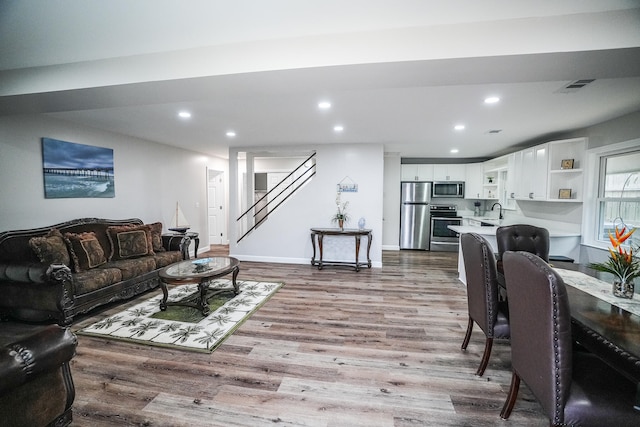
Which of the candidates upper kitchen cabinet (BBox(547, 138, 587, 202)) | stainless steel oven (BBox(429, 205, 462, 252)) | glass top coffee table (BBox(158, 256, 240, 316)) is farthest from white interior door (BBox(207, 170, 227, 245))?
upper kitchen cabinet (BBox(547, 138, 587, 202))

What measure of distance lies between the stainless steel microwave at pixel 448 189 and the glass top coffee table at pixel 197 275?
564 cm

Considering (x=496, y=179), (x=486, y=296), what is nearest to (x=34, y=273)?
(x=486, y=296)

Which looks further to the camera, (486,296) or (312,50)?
(486,296)

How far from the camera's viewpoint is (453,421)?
1723 mm

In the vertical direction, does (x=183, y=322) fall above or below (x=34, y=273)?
below

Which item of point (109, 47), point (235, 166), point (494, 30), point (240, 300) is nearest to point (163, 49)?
point (109, 47)

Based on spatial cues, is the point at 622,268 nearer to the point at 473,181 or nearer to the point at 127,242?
the point at 127,242

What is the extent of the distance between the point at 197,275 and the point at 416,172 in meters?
6.17

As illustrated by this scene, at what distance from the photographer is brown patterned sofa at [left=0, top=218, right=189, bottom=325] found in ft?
9.32

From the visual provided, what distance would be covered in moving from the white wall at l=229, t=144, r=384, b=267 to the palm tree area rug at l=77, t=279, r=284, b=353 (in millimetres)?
1967

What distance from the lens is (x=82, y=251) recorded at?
3377 mm

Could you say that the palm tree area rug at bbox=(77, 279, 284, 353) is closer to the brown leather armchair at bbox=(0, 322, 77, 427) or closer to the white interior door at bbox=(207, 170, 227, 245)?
the brown leather armchair at bbox=(0, 322, 77, 427)

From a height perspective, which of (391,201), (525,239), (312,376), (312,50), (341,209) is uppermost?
(312,50)

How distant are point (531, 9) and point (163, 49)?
2.43 meters
